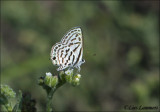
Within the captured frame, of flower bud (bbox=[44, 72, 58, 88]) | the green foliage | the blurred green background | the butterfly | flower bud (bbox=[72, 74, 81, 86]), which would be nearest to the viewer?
the green foliage

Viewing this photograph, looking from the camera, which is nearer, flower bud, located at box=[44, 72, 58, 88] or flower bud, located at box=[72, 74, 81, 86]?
flower bud, located at box=[44, 72, 58, 88]

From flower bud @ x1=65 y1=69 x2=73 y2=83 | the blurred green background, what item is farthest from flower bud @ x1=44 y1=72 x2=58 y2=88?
the blurred green background

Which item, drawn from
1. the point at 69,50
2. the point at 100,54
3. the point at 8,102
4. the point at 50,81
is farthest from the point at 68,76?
the point at 100,54

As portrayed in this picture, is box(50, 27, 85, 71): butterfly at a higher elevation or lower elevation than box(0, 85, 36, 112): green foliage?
higher

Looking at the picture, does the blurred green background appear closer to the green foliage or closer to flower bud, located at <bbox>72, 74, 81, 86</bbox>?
flower bud, located at <bbox>72, 74, 81, 86</bbox>

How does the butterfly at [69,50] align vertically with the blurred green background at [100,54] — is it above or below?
above

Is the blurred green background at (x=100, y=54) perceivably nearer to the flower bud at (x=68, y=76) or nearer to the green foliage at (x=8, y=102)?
the flower bud at (x=68, y=76)

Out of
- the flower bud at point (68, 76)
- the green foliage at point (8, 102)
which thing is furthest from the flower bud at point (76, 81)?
the green foliage at point (8, 102)
